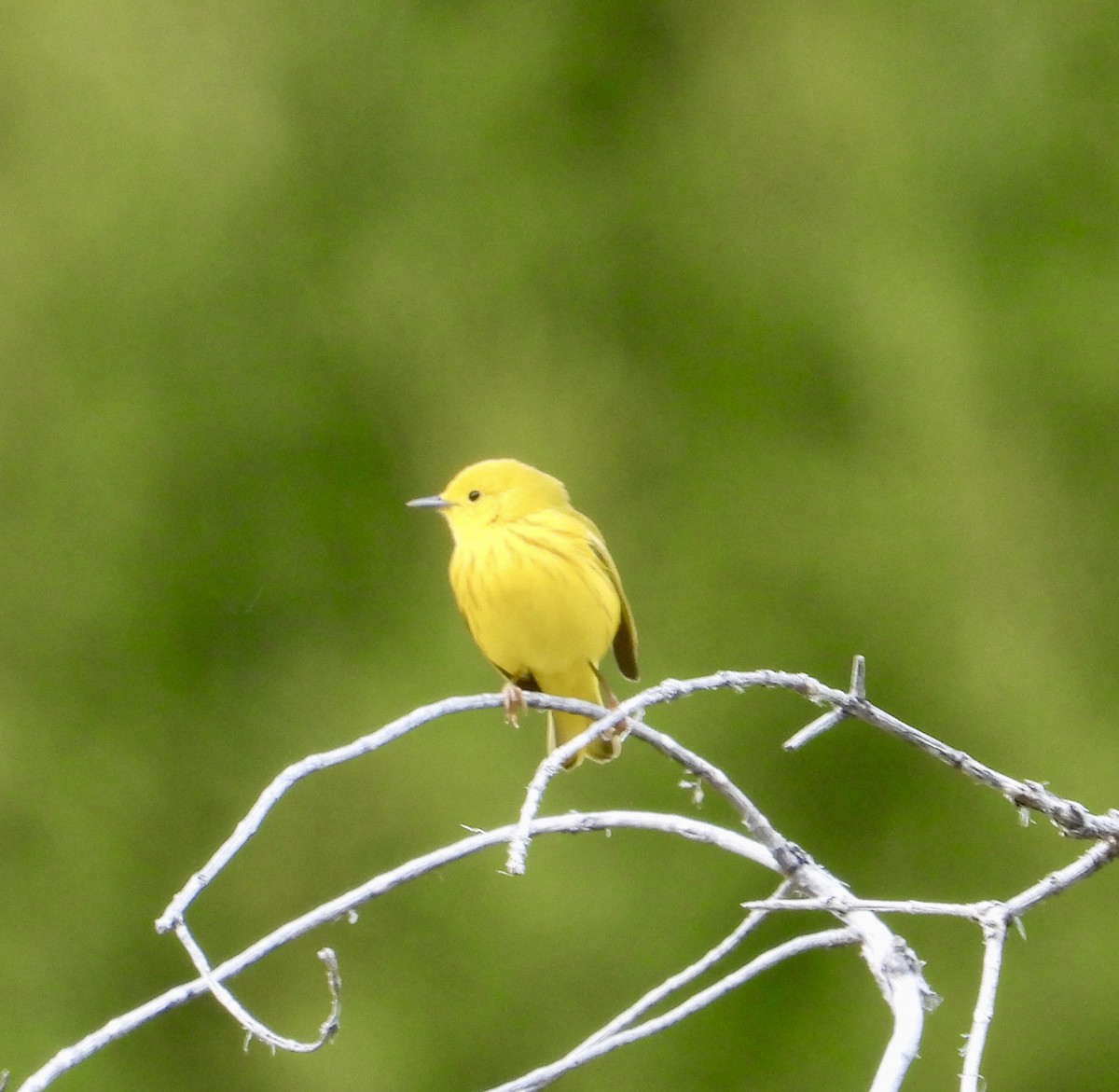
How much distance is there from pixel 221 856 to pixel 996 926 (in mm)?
847

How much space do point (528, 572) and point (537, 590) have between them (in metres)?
0.04

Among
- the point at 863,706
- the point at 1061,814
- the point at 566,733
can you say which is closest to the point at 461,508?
the point at 566,733

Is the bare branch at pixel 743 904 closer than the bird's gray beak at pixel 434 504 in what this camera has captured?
Yes

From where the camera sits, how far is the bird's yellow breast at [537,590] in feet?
9.14

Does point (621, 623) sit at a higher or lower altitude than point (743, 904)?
lower

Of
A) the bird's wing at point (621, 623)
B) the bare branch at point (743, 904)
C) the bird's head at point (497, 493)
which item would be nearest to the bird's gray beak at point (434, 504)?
the bird's head at point (497, 493)

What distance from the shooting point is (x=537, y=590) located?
278 centimetres

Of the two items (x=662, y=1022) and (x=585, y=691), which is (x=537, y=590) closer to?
(x=585, y=691)

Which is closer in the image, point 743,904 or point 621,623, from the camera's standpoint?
point 743,904

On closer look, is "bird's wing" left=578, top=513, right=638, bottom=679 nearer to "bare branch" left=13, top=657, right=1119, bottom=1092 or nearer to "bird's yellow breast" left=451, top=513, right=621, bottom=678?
"bird's yellow breast" left=451, top=513, right=621, bottom=678

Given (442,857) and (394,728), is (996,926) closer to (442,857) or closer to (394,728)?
(442,857)

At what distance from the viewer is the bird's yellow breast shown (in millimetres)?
2787

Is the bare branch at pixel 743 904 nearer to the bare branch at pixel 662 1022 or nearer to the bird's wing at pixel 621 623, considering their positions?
the bare branch at pixel 662 1022

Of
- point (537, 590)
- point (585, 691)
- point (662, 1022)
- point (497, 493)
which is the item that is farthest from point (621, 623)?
point (662, 1022)
